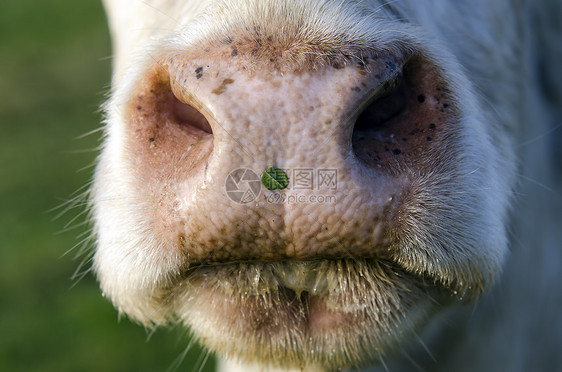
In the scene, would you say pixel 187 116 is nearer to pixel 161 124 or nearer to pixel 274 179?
pixel 161 124

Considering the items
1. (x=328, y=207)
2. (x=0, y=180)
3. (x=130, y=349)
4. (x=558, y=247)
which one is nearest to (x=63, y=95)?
(x=0, y=180)

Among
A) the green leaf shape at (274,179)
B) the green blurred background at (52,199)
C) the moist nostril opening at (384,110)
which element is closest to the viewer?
the green leaf shape at (274,179)

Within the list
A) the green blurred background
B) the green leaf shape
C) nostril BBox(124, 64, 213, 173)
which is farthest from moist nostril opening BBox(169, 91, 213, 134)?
the green blurred background

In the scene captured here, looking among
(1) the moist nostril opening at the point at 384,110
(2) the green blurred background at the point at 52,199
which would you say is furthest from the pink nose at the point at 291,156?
(2) the green blurred background at the point at 52,199

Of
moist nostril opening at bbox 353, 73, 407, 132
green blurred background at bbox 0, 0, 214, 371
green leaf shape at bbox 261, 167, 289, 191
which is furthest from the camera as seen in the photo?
green blurred background at bbox 0, 0, 214, 371

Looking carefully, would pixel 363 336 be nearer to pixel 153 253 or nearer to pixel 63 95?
pixel 153 253

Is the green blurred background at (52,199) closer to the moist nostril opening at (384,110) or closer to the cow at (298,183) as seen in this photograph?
the cow at (298,183)

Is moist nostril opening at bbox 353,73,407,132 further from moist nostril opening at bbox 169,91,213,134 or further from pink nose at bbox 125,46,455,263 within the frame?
moist nostril opening at bbox 169,91,213,134

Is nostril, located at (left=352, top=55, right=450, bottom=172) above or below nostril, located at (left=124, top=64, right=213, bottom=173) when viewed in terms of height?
above
